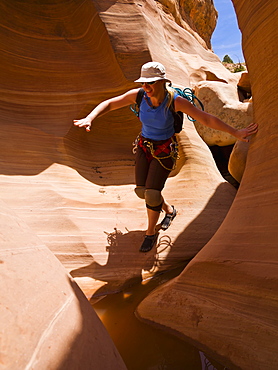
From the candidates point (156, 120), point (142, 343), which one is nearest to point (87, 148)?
point (156, 120)

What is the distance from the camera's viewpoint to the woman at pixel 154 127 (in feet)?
7.78

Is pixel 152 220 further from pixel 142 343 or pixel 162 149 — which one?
pixel 142 343

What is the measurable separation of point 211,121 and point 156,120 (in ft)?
1.47

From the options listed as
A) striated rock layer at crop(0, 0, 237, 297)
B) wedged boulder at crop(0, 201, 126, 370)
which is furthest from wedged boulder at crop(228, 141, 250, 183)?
wedged boulder at crop(0, 201, 126, 370)

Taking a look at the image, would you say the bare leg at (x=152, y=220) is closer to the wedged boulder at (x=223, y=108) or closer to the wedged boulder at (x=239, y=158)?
the wedged boulder at (x=239, y=158)

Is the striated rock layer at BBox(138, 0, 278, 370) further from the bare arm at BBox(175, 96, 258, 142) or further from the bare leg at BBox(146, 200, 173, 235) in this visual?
the bare leg at BBox(146, 200, 173, 235)

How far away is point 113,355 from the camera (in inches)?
58.9

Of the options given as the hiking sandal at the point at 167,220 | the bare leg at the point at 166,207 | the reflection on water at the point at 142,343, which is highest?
the reflection on water at the point at 142,343

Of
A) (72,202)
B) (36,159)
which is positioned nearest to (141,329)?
(72,202)

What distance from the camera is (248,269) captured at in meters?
1.88

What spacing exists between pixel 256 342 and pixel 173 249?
1.49 metres

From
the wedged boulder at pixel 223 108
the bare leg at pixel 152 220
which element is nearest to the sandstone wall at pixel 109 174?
the bare leg at pixel 152 220

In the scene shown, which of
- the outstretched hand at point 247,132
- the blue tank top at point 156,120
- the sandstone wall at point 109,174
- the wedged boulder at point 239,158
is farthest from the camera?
the wedged boulder at point 239,158

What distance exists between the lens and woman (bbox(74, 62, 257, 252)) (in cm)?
237
